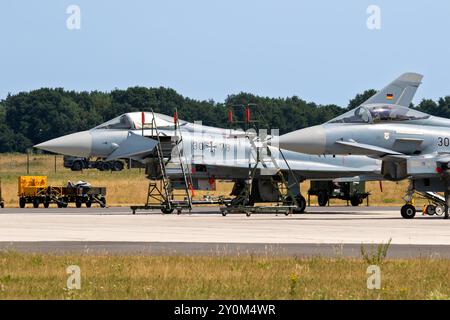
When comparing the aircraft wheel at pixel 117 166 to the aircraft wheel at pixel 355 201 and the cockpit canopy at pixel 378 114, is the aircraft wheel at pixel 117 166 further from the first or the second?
the cockpit canopy at pixel 378 114

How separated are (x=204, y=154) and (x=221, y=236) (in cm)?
1786

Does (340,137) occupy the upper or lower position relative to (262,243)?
upper

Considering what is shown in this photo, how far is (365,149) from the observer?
33.6 metres

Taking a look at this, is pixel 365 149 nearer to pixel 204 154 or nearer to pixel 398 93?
pixel 398 93

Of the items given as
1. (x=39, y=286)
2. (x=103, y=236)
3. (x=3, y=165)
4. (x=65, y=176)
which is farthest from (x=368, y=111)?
(x=3, y=165)

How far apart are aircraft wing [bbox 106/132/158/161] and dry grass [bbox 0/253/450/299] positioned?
22.1 metres

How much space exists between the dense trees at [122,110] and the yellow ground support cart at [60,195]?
5912cm

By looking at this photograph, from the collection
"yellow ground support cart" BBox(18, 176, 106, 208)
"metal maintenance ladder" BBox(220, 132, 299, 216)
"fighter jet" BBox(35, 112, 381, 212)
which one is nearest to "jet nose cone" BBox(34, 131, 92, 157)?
"fighter jet" BBox(35, 112, 381, 212)

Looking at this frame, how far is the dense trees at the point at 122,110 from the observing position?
111 metres

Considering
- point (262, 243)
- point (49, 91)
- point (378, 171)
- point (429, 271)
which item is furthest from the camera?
point (49, 91)

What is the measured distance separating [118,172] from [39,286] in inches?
2593

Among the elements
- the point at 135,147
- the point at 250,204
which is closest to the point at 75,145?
the point at 135,147

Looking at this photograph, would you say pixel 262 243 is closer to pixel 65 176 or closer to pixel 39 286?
pixel 39 286

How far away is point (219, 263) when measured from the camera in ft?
54.1
